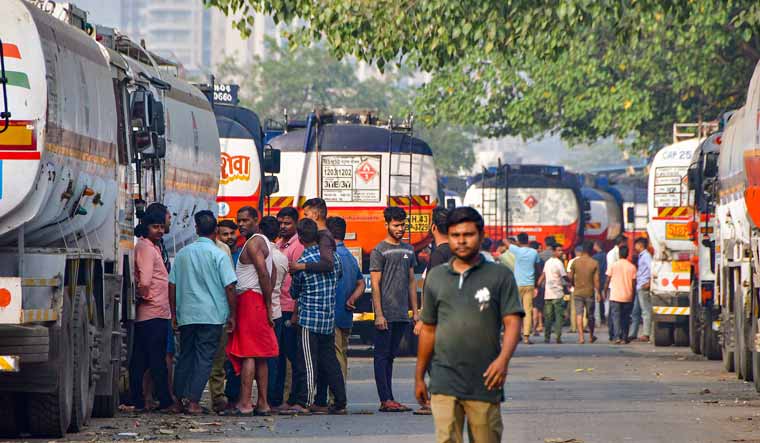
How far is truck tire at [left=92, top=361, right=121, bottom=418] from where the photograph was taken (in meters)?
14.6

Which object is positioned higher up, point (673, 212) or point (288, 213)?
point (673, 212)

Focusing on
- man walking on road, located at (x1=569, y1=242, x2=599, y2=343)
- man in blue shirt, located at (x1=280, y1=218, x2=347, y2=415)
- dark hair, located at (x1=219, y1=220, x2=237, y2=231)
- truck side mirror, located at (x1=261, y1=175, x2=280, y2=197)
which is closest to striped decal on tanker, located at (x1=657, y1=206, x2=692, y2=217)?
man walking on road, located at (x1=569, y1=242, x2=599, y2=343)

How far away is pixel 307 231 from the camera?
1478 cm

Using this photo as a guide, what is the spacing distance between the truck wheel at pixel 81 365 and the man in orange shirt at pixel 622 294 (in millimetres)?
17219

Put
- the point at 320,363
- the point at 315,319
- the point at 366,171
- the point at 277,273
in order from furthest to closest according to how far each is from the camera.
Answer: the point at 366,171 < the point at 277,273 < the point at 320,363 < the point at 315,319

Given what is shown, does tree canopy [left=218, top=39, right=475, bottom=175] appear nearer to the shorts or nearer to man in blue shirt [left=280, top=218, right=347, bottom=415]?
the shorts

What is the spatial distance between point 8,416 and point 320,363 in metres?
3.03

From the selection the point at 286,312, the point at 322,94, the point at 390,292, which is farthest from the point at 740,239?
the point at 322,94

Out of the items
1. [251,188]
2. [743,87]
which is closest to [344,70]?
[743,87]

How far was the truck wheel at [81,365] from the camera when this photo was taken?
13.2 metres

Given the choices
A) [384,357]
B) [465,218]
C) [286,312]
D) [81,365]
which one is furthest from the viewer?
[286,312]

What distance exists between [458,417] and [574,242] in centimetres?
3217

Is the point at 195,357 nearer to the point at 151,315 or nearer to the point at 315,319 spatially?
the point at 151,315

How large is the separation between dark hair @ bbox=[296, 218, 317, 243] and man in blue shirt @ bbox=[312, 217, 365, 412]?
47 centimetres
